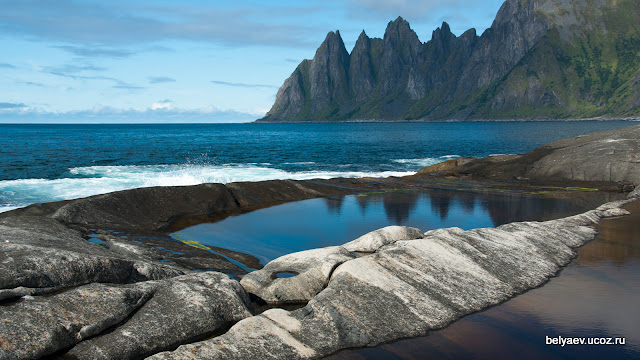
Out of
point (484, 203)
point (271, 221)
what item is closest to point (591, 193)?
point (484, 203)

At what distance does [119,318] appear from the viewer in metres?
8.94

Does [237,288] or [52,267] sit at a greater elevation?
[52,267]

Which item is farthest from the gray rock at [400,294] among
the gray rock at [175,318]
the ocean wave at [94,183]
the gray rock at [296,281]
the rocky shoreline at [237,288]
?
the ocean wave at [94,183]

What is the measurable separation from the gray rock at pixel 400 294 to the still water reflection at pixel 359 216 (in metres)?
6.06

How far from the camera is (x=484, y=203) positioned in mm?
28531

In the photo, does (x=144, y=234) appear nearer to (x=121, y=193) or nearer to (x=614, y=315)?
(x=121, y=193)

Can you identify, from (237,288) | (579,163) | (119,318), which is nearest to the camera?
(119,318)

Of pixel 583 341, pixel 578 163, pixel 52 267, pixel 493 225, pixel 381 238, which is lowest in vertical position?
pixel 493 225

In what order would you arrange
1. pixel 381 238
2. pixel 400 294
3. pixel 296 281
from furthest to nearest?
1. pixel 381 238
2. pixel 296 281
3. pixel 400 294

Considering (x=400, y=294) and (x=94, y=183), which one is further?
(x=94, y=183)

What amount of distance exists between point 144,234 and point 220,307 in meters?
10.1

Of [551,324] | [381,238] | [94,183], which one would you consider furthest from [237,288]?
[94,183]

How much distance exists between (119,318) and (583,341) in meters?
9.52

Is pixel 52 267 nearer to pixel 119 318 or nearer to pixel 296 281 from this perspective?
pixel 119 318
